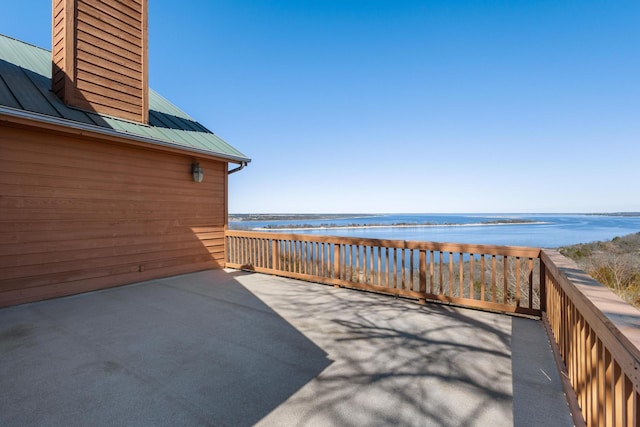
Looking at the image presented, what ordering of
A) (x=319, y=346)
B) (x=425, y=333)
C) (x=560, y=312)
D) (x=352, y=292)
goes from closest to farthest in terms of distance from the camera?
(x=560, y=312)
(x=319, y=346)
(x=425, y=333)
(x=352, y=292)

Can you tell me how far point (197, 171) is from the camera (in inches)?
214

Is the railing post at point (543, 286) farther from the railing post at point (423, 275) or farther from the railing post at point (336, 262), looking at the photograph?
the railing post at point (336, 262)

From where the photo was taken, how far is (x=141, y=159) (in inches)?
187

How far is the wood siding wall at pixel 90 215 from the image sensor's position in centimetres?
355

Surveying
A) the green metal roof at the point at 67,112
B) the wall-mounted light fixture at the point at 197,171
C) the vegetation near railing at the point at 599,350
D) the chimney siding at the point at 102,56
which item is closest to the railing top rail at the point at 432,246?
the vegetation near railing at the point at 599,350

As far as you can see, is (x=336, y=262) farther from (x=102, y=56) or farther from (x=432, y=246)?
(x=102, y=56)

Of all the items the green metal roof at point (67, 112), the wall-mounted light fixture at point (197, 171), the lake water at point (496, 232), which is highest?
the green metal roof at point (67, 112)

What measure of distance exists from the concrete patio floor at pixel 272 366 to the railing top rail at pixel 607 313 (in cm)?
74

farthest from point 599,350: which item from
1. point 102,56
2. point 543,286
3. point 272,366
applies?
point 102,56

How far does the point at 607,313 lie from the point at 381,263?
10.4ft

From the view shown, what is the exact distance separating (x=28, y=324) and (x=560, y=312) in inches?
196

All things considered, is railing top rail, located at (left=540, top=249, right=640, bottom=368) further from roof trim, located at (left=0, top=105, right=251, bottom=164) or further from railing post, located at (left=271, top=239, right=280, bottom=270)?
roof trim, located at (left=0, top=105, right=251, bottom=164)

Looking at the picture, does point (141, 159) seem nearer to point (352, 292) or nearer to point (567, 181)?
point (352, 292)

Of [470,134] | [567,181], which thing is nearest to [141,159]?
[470,134]
